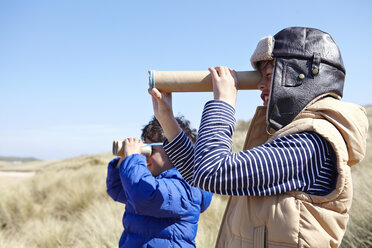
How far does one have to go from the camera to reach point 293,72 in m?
1.57

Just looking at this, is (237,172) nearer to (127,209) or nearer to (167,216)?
(167,216)

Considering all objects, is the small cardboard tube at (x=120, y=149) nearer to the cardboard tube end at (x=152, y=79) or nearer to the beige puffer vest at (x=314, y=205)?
the cardboard tube end at (x=152, y=79)

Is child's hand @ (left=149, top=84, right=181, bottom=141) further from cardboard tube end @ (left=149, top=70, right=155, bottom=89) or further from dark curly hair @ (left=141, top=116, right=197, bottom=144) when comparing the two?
dark curly hair @ (left=141, top=116, right=197, bottom=144)

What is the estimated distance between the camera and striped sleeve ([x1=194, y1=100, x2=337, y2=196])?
139 centimetres

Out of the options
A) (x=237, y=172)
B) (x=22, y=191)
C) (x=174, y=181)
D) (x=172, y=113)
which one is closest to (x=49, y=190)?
(x=22, y=191)

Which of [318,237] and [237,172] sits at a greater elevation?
[237,172]

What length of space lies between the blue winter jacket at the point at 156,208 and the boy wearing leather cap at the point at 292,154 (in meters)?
0.92

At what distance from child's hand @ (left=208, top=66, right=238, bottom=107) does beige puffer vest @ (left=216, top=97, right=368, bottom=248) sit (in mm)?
250

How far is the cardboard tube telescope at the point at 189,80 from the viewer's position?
1683 mm

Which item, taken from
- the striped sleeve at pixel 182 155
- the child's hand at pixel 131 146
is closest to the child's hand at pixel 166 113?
the striped sleeve at pixel 182 155

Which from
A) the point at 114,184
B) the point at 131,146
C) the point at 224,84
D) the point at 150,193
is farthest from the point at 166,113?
the point at 114,184

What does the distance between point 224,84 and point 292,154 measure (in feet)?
1.35

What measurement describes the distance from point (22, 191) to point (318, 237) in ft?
29.3

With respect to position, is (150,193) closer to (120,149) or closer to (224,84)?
(120,149)
